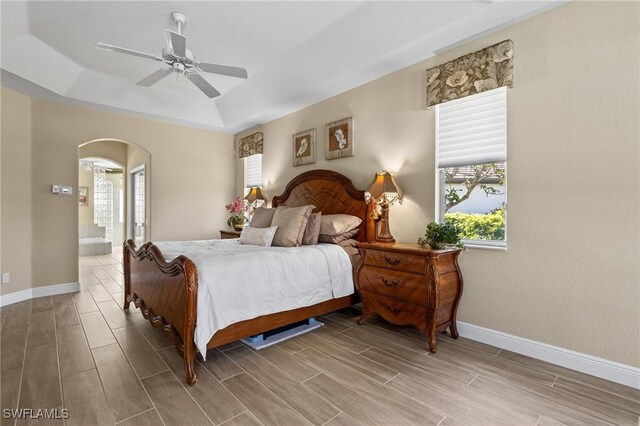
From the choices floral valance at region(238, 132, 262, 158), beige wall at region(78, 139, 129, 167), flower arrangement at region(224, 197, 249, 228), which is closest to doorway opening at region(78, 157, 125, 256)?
beige wall at region(78, 139, 129, 167)

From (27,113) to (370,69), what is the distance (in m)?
4.54

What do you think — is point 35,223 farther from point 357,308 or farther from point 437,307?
point 437,307

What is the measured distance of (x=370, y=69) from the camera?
3396 mm

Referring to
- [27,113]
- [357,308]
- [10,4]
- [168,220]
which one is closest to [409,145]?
[357,308]

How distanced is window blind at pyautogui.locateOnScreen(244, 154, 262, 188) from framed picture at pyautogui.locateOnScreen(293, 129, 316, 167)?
1.14 metres

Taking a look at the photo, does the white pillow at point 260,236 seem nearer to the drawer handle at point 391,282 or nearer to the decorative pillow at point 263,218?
the decorative pillow at point 263,218

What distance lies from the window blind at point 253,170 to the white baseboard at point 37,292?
3.11m

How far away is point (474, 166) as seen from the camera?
9.75ft

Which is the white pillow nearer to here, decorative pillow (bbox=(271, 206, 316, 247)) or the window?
decorative pillow (bbox=(271, 206, 316, 247))

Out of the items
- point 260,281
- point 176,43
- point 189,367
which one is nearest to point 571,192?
point 260,281

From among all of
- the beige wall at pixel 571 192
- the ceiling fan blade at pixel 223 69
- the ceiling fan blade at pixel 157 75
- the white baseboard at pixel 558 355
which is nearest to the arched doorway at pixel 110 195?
the ceiling fan blade at pixel 157 75

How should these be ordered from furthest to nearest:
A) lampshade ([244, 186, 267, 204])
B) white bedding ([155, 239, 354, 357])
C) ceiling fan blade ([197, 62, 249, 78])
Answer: lampshade ([244, 186, 267, 204])
ceiling fan blade ([197, 62, 249, 78])
white bedding ([155, 239, 354, 357])

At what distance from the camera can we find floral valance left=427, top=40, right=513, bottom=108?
2.58 m

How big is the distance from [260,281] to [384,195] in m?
1.63
